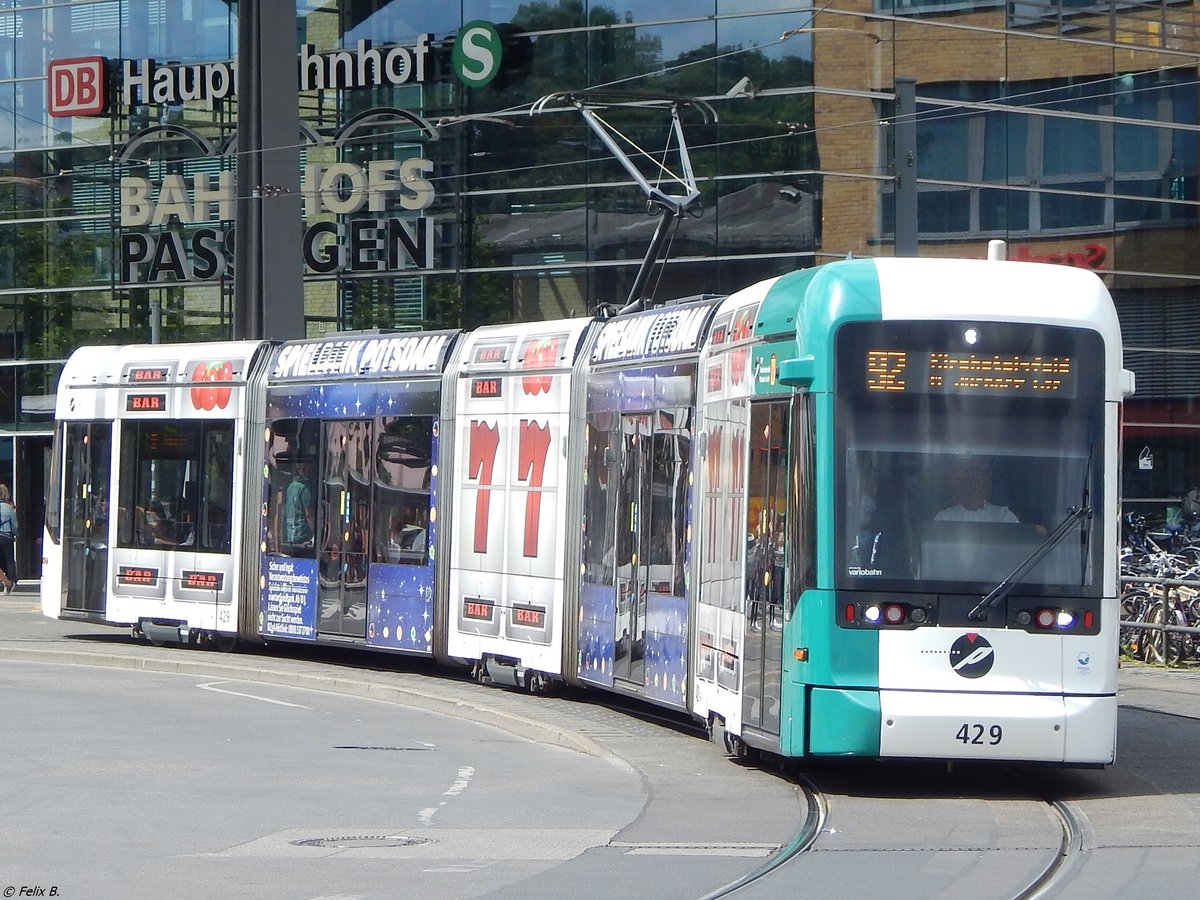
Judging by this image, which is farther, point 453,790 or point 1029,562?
point 453,790

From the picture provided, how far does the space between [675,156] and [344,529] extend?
1335 centimetres

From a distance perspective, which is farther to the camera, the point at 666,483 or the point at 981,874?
the point at 666,483

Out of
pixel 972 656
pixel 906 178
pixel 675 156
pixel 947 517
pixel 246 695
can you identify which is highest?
pixel 675 156

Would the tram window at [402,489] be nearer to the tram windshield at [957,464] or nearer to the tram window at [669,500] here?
the tram window at [669,500]

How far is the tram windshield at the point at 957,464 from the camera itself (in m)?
11.0

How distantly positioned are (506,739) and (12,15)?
1098 inches

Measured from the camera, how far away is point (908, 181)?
2148 cm

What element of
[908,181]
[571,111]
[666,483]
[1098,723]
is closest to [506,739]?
[666,483]

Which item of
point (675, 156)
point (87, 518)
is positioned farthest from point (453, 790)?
point (675, 156)

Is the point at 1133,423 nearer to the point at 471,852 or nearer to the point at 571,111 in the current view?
the point at 571,111

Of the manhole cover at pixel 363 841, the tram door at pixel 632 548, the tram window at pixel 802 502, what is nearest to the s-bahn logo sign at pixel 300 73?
the tram door at pixel 632 548

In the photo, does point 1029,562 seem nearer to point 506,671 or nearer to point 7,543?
point 506,671

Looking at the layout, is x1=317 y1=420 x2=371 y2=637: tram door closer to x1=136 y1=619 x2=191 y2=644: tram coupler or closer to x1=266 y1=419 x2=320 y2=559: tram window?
x1=266 y1=419 x2=320 y2=559: tram window

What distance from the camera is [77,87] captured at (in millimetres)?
36656
